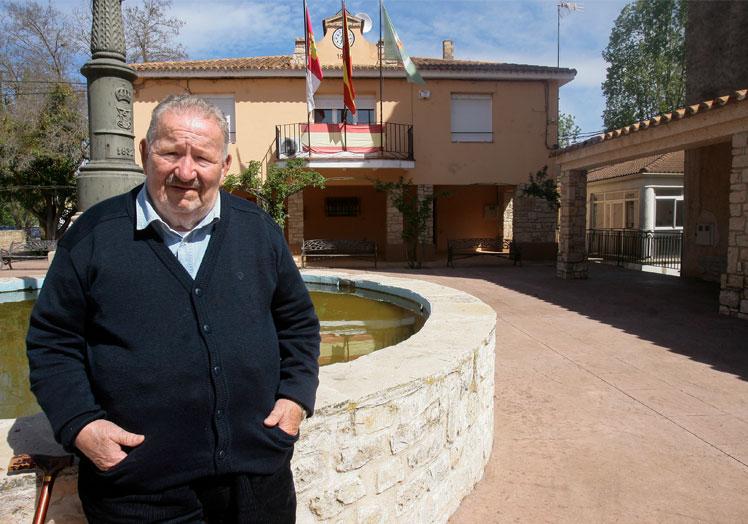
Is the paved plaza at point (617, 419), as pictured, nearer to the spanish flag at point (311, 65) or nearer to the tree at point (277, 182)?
the tree at point (277, 182)

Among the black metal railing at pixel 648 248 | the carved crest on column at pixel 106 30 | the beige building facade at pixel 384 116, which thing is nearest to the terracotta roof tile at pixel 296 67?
the beige building facade at pixel 384 116

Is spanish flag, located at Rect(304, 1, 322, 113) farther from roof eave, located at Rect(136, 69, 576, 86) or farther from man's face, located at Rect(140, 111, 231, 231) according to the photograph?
man's face, located at Rect(140, 111, 231, 231)

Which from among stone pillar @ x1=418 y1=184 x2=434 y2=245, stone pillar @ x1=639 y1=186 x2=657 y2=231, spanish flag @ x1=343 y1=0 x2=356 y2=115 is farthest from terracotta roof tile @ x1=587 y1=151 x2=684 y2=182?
spanish flag @ x1=343 y1=0 x2=356 y2=115

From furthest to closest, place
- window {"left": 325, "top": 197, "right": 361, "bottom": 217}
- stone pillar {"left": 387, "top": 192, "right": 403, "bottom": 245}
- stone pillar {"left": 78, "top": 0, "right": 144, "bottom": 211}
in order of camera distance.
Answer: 1. window {"left": 325, "top": 197, "right": 361, "bottom": 217}
2. stone pillar {"left": 387, "top": 192, "right": 403, "bottom": 245}
3. stone pillar {"left": 78, "top": 0, "right": 144, "bottom": 211}

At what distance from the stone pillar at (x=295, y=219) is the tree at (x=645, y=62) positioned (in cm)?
2081

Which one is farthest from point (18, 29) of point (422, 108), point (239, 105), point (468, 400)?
point (468, 400)

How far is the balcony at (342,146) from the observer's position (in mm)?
15094

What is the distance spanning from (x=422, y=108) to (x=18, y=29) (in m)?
18.1

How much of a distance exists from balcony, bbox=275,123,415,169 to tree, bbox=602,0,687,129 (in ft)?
60.8

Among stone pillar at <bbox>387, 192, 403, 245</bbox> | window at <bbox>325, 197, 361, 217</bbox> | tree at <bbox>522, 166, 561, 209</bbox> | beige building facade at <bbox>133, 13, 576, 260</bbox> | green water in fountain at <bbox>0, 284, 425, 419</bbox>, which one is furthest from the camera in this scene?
window at <bbox>325, 197, 361, 217</bbox>

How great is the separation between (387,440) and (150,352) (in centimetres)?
116

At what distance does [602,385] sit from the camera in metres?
4.68

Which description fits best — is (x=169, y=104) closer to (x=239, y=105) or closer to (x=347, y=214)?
(x=239, y=105)

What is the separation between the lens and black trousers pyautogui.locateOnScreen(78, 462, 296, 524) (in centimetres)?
134
